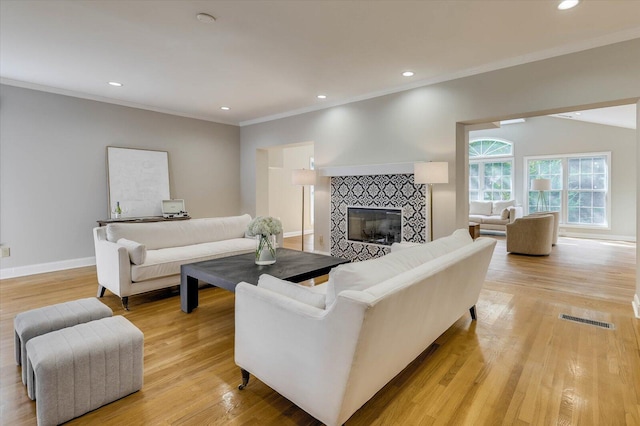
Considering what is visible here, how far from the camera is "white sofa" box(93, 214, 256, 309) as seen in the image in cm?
323

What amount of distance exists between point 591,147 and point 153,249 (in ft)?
30.8

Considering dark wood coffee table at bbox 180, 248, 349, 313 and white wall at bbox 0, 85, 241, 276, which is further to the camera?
white wall at bbox 0, 85, 241, 276

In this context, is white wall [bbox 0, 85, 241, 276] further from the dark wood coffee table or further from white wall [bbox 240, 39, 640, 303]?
the dark wood coffee table

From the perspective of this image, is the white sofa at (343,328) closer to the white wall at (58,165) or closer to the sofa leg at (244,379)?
the sofa leg at (244,379)

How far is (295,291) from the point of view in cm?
174

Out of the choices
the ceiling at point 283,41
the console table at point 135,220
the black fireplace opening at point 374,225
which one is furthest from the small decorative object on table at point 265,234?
the console table at point 135,220

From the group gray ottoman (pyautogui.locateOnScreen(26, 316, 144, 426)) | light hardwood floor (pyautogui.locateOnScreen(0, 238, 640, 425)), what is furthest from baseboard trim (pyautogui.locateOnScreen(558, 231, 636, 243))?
gray ottoman (pyautogui.locateOnScreen(26, 316, 144, 426))

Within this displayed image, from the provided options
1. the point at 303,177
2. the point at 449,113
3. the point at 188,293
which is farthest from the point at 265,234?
the point at 449,113

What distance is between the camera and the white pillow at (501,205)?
8570 mm

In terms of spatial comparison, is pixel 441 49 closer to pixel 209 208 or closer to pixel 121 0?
pixel 121 0

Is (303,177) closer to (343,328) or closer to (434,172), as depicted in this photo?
(434,172)

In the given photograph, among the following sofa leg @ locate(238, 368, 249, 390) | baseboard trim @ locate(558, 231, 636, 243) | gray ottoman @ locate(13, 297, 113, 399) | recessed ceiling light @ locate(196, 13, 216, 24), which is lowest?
sofa leg @ locate(238, 368, 249, 390)

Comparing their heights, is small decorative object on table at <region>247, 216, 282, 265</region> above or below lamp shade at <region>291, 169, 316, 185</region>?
below

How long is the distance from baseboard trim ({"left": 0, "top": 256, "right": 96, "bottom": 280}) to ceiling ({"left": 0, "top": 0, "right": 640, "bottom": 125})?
2491 millimetres
